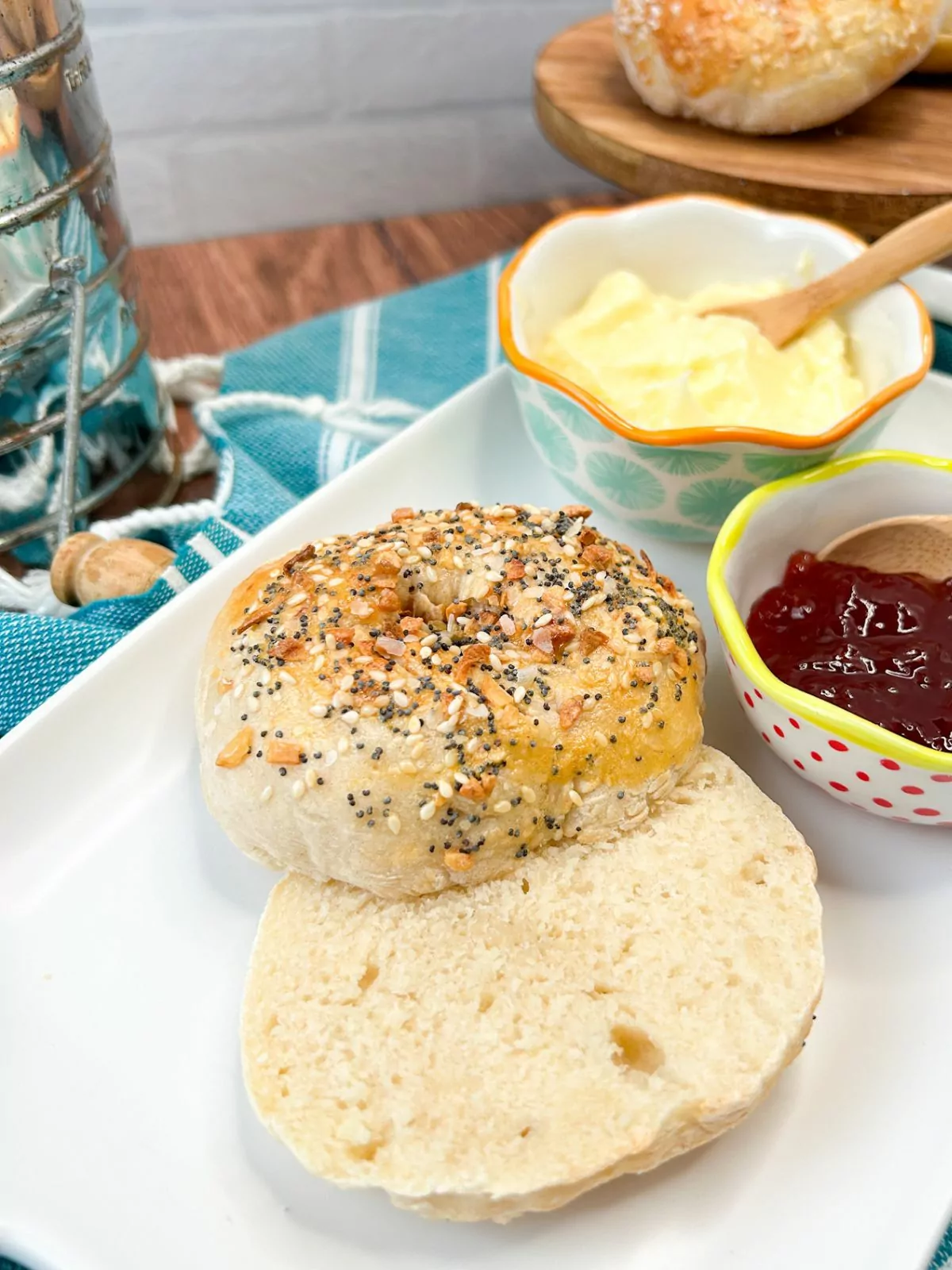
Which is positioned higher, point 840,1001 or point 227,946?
point 227,946

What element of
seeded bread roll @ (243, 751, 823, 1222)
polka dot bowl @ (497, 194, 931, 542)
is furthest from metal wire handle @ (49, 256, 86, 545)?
seeded bread roll @ (243, 751, 823, 1222)

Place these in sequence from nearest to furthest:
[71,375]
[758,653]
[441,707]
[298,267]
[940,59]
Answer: [441,707] → [758,653] → [71,375] → [940,59] → [298,267]

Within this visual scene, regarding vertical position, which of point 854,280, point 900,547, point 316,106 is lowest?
point 900,547

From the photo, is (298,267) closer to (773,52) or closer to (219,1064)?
(773,52)

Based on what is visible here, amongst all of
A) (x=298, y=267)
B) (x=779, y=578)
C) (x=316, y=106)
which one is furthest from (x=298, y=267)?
(x=779, y=578)

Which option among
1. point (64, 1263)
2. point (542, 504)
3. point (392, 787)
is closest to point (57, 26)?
point (542, 504)

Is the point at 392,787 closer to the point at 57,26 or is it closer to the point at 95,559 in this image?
the point at 95,559
